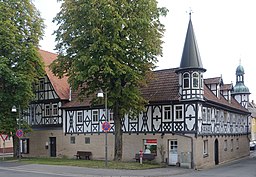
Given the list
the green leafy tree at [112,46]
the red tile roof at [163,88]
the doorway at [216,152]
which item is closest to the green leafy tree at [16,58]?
the green leafy tree at [112,46]

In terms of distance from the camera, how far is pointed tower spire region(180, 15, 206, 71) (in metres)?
29.2

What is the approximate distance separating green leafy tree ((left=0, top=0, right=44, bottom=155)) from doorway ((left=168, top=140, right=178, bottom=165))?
14.9m

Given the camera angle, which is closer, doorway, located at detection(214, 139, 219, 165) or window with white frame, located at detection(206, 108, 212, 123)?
window with white frame, located at detection(206, 108, 212, 123)

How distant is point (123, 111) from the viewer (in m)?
26.9

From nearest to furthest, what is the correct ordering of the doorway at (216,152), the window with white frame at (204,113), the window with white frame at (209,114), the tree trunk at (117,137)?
the tree trunk at (117,137)
the window with white frame at (204,113)
the window with white frame at (209,114)
the doorway at (216,152)

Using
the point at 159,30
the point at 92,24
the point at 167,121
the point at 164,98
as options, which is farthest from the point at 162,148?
the point at 92,24

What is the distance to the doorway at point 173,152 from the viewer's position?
2947cm

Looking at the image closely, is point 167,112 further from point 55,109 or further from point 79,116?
point 55,109

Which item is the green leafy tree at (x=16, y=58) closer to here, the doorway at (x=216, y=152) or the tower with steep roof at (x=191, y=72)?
the tower with steep roof at (x=191, y=72)

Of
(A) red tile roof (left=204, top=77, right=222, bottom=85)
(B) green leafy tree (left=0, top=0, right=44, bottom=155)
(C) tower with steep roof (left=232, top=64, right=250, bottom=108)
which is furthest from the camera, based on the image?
(C) tower with steep roof (left=232, top=64, right=250, bottom=108)

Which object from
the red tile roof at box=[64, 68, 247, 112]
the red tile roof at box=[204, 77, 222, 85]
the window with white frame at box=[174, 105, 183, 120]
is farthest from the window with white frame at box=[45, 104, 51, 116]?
the red tile roof at box=[204, 77, 222, 85]

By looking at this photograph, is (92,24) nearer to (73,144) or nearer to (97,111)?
(97,111)


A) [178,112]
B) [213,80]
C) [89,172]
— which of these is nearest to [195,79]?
[178,112]

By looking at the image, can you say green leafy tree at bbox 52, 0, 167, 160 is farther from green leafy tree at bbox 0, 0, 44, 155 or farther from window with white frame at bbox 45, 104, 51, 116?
window with white frame at bbox 45, 104, 51, 116
